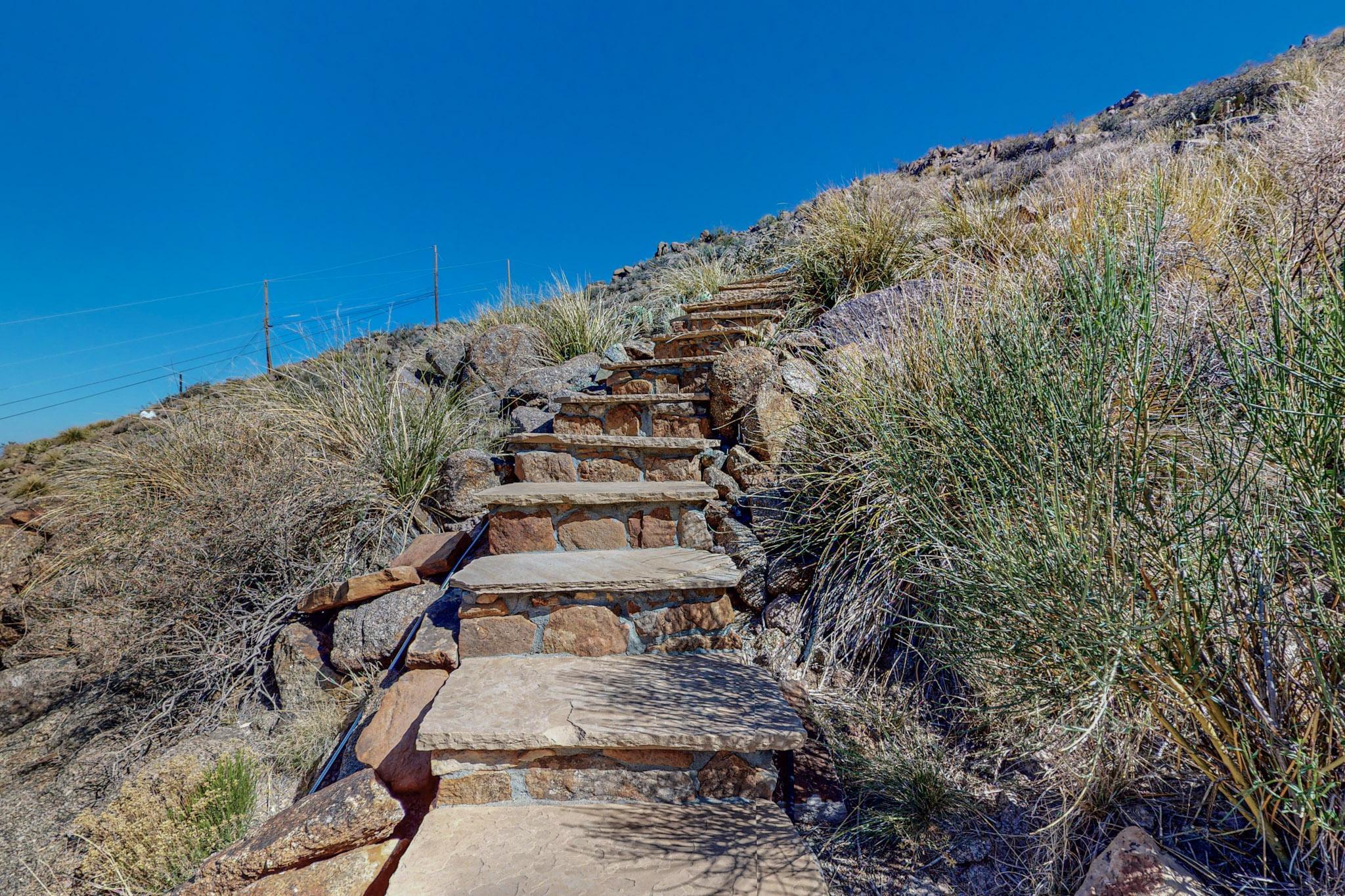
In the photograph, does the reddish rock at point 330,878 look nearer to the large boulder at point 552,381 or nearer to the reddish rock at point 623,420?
the reddish rock at point 623,420

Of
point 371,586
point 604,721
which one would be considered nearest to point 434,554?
point 371,586

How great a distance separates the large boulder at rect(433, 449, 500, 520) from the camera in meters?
3.24

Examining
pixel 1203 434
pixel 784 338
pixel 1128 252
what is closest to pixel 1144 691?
pixel 1203 434

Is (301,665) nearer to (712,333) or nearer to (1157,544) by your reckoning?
(712,333)

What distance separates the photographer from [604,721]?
63.9 inches

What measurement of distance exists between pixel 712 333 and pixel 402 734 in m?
2.92

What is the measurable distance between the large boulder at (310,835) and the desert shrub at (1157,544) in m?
1.67

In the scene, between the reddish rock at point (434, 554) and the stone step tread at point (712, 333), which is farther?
the stone step tread at point (712, 333)

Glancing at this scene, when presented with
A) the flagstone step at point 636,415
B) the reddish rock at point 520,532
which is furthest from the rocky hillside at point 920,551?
the reddish rock at point 520,532

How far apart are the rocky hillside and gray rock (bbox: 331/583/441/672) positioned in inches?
0.6

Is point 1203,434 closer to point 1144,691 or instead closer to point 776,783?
point 1144,691

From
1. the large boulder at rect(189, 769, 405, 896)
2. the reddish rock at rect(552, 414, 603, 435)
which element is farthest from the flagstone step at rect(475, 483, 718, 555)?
the large boulder at rect(189, 769, 405, 896)

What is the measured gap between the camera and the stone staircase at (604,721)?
4.52 feet

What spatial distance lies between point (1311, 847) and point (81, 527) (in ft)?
17.2
